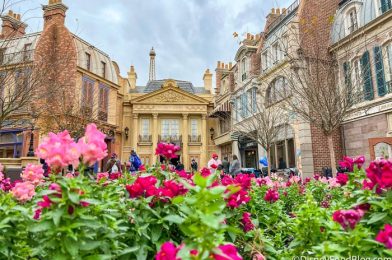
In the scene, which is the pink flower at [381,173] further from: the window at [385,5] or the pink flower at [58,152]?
the window at [385,5]

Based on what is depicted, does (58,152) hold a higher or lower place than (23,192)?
higher

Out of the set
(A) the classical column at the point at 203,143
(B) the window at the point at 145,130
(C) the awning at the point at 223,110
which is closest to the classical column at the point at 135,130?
(B) the window at the point at 145,130

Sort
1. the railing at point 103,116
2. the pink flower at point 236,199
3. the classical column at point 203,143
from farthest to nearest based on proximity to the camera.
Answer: the classical column at point 203,143 → the railing at point 103,116 → the pink flower at point 236,199

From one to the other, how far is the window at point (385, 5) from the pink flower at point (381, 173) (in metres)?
13.6

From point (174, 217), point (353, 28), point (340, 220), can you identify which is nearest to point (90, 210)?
point (174, 217)

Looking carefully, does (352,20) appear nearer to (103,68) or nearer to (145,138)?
(103,68)

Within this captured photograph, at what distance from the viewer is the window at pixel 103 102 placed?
26062 mm

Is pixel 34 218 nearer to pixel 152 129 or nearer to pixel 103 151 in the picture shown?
pixel 103 151

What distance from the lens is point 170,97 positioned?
31.9 meters

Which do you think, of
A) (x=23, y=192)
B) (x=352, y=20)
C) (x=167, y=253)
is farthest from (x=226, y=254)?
(x=352, y=20)

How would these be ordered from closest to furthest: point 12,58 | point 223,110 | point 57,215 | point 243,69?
point 57,215, point 12,58, point 243,69, point 223,110

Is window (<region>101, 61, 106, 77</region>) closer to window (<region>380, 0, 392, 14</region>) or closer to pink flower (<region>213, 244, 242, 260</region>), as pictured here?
window (<region>380, 0, 392, 14</region>)

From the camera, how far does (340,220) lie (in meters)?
1.78

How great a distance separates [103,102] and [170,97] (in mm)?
7790
